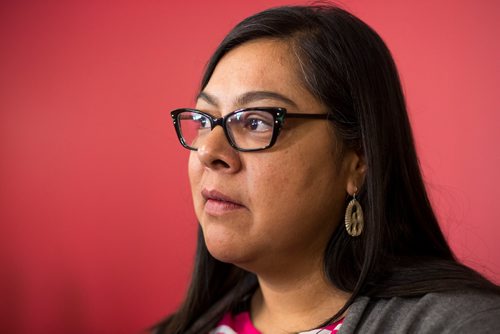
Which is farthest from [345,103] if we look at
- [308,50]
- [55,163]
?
[55,163]

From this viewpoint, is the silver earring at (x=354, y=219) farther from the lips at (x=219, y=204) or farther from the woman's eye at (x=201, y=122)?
the woman's eye at (x=201, y=122)

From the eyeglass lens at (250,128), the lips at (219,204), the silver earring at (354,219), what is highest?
the eyeglass lens at (250,128)

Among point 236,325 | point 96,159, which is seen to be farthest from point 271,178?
point 96,159

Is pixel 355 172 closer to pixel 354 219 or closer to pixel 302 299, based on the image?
pixel 354 219

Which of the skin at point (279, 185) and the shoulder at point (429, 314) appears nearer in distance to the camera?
→ the shoulder at point (429, 314)

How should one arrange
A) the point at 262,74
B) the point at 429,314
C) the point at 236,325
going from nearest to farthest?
1. the point at 429,314
2. the point at 262,74
3. the point at 236,325

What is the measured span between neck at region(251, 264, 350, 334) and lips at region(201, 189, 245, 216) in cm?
20

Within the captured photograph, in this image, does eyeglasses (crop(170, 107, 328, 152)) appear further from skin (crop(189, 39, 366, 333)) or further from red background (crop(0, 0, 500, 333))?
red background (crop(0, 0, 500, 333))

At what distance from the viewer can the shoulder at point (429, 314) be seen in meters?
0.85

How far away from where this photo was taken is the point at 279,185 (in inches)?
37.7

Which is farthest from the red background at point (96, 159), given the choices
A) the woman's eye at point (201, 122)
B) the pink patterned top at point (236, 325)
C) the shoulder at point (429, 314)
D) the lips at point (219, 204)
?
the shoulder at point (429, 314)

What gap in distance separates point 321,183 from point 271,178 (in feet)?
0.35

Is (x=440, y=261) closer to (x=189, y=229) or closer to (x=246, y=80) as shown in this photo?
(x=246, y=80)

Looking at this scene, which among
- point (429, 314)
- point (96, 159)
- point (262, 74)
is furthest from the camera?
point (96, 159)
